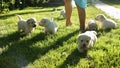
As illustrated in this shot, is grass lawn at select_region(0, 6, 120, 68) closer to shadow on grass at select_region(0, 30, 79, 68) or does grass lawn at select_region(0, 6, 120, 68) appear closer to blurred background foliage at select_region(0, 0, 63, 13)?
shadow on grass at select_region(0, 30, 79, 68)

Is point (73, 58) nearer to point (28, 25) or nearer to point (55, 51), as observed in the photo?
point (55, 51)

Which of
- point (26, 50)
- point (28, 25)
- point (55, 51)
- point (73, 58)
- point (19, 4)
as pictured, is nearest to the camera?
point (73, 58)

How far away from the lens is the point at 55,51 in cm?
645

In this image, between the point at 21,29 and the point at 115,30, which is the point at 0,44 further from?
the point at 115,30

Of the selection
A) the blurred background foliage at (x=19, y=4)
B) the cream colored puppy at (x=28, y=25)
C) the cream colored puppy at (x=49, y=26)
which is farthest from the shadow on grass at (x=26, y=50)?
the blurred background foliage at (x=19, y=4)

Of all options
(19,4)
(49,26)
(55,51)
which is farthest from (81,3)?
(19,4)

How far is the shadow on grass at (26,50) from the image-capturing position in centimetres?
600

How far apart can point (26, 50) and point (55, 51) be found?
618mm

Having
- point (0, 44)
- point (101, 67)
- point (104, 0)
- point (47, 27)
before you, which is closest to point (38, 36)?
point (47, 27)

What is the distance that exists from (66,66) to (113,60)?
88cm

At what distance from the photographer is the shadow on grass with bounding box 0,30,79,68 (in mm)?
5996

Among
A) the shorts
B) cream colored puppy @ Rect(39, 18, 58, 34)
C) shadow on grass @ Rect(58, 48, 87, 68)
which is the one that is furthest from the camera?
cream colored puppy @ Rect(39, 18, 58, 34)

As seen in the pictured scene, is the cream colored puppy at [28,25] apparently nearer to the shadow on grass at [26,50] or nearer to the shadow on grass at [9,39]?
the shadow on grass at [9,39]

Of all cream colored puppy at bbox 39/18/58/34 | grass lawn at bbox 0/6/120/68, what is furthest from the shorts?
cream colored puppy at bbox 39/18/58/34
